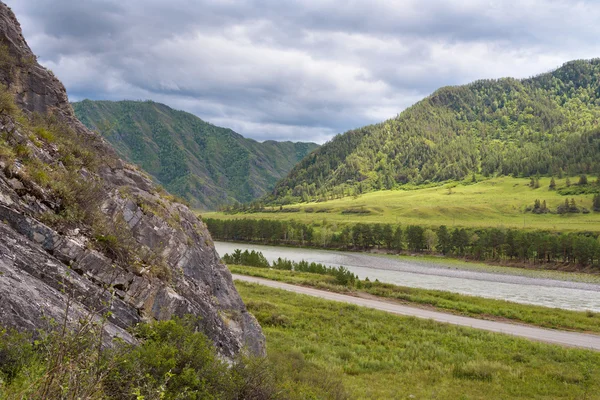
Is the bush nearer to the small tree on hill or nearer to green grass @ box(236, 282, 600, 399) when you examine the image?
green grass @ box(236, 282, 600, 399)

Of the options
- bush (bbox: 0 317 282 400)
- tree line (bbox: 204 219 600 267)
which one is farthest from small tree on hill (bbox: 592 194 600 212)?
bush (bbox: 0 317 282 400)

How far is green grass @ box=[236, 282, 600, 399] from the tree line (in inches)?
2816

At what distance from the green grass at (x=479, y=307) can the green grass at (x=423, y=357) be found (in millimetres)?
8938

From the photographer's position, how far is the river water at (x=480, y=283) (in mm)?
48844

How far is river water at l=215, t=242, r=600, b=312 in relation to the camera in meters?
48.8

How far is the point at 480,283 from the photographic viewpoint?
62750mm

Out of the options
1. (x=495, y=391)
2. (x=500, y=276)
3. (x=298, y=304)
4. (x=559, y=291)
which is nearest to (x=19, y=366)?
(x=495, y=391)

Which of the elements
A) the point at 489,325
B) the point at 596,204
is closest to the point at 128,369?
the point at 489,325

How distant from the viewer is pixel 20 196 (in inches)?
311

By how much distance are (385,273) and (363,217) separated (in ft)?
314

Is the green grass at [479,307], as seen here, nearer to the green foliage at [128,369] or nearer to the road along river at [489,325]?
the road along river at [489,325]

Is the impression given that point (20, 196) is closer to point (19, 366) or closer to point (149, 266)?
point (149, 266)

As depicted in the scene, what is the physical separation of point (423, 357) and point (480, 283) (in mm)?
48318

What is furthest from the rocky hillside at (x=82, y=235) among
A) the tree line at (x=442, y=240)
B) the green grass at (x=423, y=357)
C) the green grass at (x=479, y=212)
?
the green grass at (x=479, y=212)
